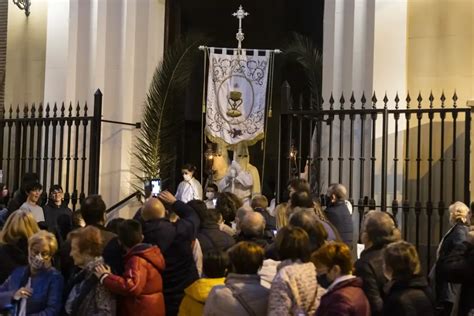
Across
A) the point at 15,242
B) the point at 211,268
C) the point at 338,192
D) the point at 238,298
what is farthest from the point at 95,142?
the point at 238,298

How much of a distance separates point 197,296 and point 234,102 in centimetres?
741

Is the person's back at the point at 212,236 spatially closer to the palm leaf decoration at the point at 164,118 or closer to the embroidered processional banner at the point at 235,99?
the embroidered processional banner at the point at 235,99

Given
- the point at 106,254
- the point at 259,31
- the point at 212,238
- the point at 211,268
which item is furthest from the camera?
the point at 259,31

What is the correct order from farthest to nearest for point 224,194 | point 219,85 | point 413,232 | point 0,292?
point 219,85, point 413,232, point 224,194, point 0,292

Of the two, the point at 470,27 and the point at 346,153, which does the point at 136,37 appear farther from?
the point at 470,27

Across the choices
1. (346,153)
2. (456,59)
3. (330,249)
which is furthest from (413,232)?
(330,249)

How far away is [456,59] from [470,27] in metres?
0.47

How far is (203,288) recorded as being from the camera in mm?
5398

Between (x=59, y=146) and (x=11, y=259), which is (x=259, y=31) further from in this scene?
(x=11, y=259)

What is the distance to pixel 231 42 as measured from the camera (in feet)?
55.8

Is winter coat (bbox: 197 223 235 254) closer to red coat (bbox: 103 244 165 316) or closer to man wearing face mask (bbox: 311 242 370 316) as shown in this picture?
red coat (bbox: 103 244 165 316)

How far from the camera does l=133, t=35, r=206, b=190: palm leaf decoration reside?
1270 centimetres

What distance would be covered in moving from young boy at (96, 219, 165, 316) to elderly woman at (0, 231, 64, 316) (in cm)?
33

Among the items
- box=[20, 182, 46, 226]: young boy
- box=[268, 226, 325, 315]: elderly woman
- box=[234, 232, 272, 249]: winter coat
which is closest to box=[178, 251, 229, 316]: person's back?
box=[268, 226, 325, 315]: elderly woman
